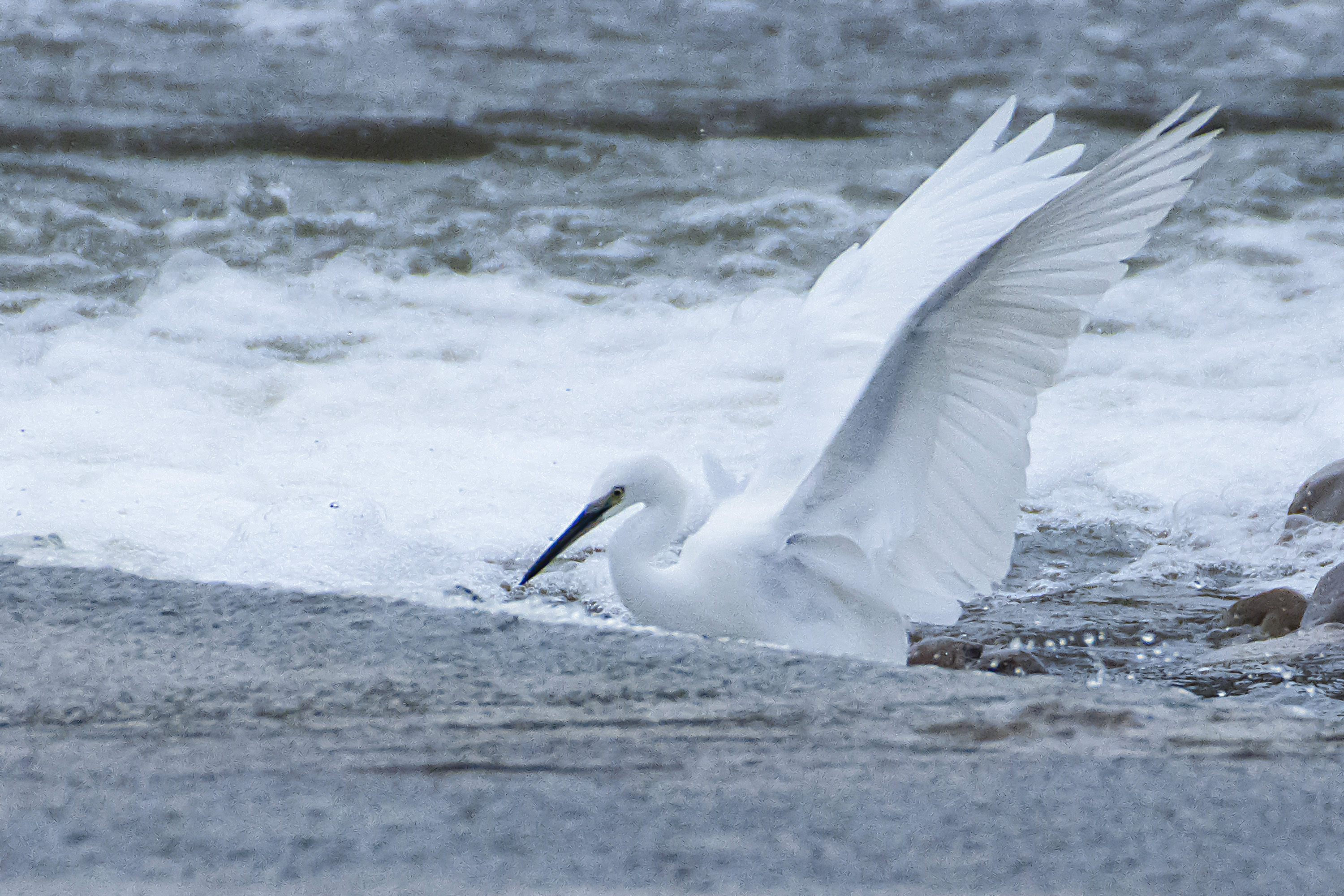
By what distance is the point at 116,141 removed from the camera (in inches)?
302

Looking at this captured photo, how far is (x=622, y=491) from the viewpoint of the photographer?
2412mm

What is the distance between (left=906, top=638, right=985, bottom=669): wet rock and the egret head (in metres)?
0.54

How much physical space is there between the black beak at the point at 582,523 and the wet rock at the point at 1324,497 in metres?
1.82

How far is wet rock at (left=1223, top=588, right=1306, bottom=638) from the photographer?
8.59 ft

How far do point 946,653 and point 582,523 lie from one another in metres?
0.72

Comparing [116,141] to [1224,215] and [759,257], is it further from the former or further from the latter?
[1224,215]

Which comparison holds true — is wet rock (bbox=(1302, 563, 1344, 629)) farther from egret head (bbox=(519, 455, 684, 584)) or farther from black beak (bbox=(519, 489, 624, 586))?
black beak (bbox=(519, 489, 624, 586))

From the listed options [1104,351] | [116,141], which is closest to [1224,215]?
[1104,351]

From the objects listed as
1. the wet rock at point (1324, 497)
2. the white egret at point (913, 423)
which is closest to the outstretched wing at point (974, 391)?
the white egret at point (913, 423)

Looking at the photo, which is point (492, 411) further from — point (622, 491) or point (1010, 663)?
point (1010, 663)

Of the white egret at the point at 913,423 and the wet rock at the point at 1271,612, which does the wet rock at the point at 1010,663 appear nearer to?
the white egret at the point at 913,423

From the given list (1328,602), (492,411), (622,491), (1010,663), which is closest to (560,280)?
(492,411)

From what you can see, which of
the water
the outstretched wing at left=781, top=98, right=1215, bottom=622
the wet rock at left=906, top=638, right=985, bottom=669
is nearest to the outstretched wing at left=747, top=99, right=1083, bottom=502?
the outstretched wing at left=781, top=98, right=1215, bottom=622

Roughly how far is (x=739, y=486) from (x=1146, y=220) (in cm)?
89
